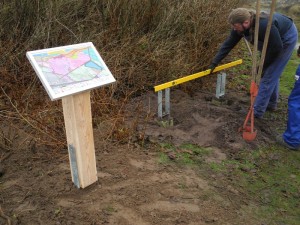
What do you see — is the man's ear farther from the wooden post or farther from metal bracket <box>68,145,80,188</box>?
metal bracket <box>68,145,80,188</box>

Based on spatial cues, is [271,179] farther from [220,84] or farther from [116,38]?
[116,38]

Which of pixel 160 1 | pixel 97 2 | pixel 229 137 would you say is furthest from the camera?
pixel 160 1

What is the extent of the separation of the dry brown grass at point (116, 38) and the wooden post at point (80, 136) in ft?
4.56

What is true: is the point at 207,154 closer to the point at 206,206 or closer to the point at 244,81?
the point at 206,206

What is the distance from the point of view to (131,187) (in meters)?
3.12

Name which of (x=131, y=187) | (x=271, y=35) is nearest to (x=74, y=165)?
(x=131, y=187)

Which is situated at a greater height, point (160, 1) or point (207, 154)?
point (160, 1)

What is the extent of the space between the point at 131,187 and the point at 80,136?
0.75 metres

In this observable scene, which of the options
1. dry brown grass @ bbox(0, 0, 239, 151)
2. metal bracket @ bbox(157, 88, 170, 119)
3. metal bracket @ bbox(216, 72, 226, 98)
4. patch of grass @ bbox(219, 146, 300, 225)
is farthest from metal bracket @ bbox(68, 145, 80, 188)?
metal bracket @ bbox(216, 72, 226, 98)

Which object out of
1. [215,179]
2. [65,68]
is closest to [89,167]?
[65,68]

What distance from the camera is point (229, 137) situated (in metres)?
4.39

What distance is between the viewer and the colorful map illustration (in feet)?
8.05

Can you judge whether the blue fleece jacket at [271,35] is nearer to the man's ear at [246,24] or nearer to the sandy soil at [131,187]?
the man's ear at [246,24]

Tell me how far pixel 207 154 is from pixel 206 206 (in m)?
1.06
